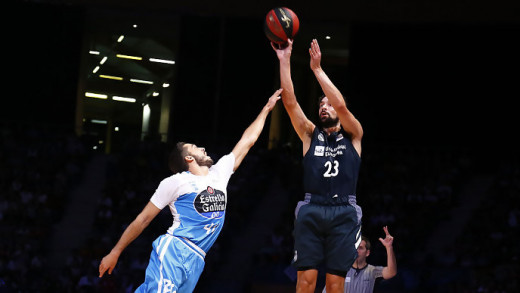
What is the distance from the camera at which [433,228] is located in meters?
16.1

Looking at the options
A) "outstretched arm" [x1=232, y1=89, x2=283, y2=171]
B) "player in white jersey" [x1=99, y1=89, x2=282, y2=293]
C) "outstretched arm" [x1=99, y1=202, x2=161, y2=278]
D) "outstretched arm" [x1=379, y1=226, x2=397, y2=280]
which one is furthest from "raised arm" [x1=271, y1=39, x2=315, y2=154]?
"outstretched arm" [x1=379, y1=226, x2=397, y2=280]

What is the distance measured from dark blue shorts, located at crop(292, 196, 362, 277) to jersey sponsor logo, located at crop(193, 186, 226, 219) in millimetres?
602

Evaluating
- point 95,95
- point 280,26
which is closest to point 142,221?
point 280,26

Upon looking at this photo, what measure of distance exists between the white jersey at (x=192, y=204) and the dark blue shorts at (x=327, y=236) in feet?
2.12

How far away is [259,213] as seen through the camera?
17016mm

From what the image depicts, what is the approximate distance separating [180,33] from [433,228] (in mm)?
8288

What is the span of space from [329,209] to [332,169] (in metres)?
0.29

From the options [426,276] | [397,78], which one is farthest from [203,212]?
[397,78]

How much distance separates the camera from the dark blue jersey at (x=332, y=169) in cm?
614

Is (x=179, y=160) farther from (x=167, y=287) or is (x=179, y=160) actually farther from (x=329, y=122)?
(x=329, y=122)

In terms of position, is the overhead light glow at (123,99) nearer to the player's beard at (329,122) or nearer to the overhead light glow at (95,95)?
the overhead light glow at (95,95)

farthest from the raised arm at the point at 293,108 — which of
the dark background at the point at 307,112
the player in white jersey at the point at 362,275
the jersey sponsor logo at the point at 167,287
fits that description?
the dark background at the point at 307,112

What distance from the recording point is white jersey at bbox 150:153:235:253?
5949mm

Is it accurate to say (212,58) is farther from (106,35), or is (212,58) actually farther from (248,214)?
(248,214)
